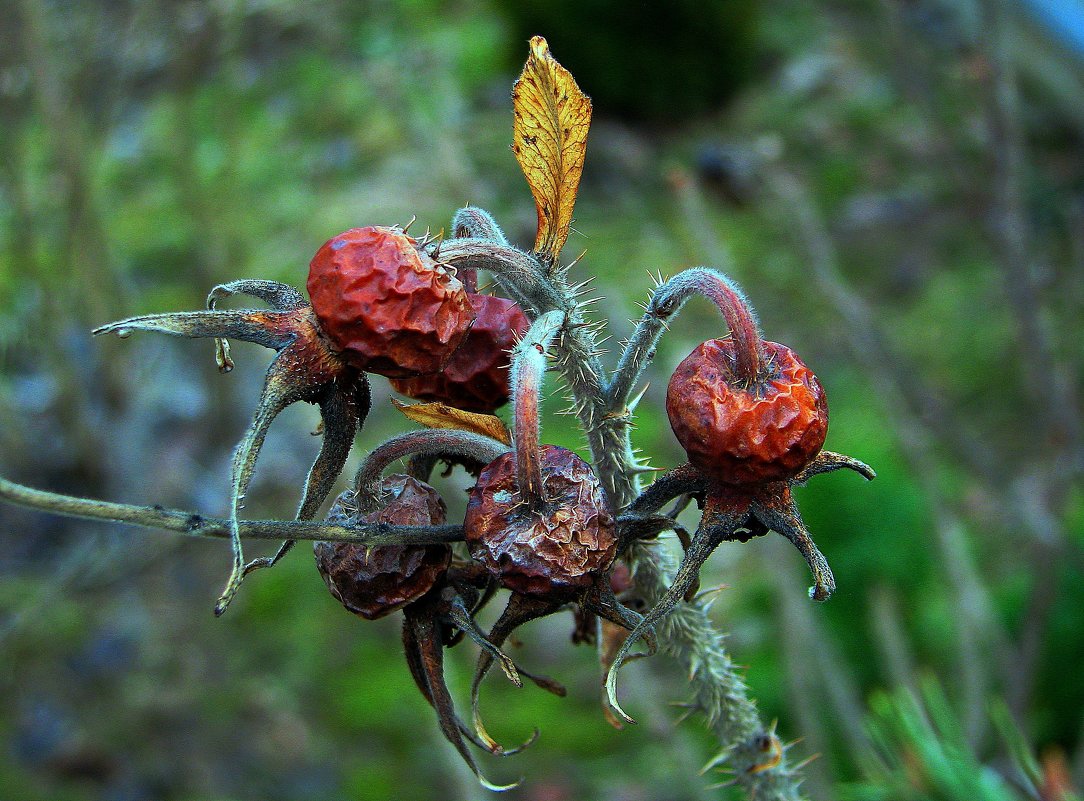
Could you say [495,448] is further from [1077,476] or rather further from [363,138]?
[363,138]

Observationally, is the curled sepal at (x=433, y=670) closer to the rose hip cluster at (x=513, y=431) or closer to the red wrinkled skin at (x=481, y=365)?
the rose hip cluster at (x=513, y=431)

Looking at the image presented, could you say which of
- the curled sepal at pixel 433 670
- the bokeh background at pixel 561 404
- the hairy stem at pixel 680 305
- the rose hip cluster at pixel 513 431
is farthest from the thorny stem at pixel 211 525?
the bokeh background at pixel 561 404

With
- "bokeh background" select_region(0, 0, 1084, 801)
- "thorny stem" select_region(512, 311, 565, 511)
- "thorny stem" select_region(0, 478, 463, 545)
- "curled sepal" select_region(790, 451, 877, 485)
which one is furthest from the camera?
"bokeh background" select_region(0, 0, 1084, 801)

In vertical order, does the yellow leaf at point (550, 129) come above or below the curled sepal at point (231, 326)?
above

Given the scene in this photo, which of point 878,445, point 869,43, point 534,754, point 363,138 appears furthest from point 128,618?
point 869,43

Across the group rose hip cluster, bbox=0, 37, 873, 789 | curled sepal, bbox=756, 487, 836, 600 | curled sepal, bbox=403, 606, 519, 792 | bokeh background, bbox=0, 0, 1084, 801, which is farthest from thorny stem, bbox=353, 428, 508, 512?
bokeh background, bbox=0, 0, 1084, 801

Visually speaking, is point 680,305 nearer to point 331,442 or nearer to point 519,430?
point 519,430

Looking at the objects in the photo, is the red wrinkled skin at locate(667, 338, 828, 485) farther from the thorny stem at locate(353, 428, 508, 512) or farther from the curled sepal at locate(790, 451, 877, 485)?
the thorny stem at locate(353, 428, 508, 512)
